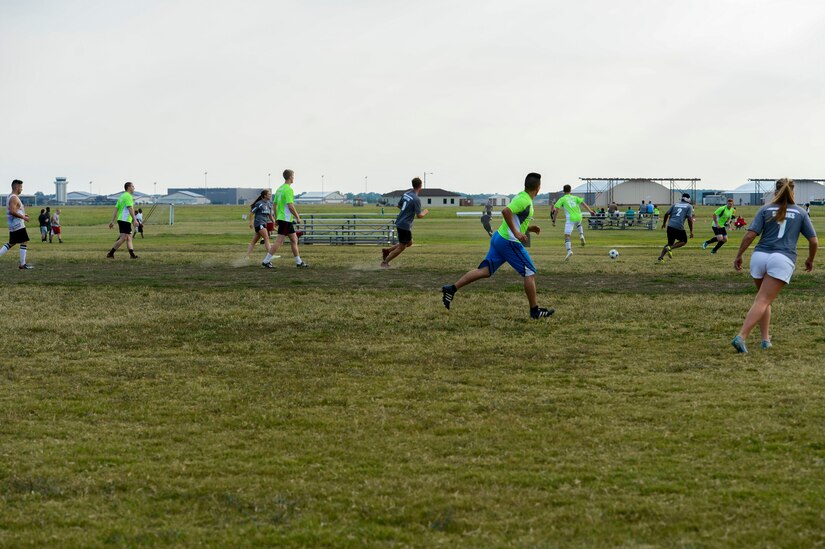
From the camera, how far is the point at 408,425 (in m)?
7.40

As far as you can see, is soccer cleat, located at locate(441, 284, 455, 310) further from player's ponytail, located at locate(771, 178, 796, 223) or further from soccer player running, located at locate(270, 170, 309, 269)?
soccer player running, located at locate(270, 170, 309, 269)

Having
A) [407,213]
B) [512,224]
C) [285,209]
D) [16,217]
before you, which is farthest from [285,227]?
[512,224]

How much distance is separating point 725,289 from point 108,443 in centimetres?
Result: 1286

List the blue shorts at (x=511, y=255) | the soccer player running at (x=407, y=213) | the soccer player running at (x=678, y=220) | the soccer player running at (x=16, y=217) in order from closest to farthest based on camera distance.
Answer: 1. the blue shorts at (x=511, y=255)
2. the soccer player running at (x=407, y=213)
3. the soccer player running at (x=16, y=217)
4. the soccer player running at (x=678, y=220)

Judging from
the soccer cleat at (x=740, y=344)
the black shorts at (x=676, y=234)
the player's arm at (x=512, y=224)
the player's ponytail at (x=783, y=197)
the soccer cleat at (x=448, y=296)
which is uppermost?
the player's ponytail at (x=783, y=197)

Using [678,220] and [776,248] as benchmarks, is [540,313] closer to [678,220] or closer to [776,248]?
[776,248]

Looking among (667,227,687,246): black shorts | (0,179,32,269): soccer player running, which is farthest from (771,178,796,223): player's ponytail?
(0,179,32,269): soccer player running

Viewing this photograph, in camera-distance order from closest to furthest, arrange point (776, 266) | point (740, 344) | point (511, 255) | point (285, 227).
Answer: point (776, 266)
point (740, 344)
point (511, 255)
point (285, 227)

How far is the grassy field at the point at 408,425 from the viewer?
17.4 feet

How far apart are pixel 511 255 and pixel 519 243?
20 cm

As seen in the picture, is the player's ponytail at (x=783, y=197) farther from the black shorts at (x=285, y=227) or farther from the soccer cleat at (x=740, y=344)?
the black shorts at (x=285, y=227)

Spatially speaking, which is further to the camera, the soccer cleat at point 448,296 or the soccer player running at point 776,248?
the soccer cleat at point 448,296

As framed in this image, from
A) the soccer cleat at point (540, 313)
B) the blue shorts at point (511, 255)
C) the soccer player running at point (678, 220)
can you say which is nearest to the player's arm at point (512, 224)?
the blue shorts at point (511, 255)

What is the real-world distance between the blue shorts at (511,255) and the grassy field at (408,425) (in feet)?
2.37
